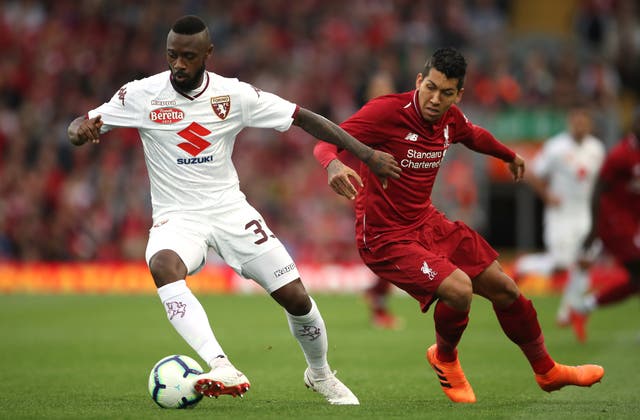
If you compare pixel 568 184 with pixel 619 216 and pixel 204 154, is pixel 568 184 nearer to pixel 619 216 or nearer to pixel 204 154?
pixel 619 216

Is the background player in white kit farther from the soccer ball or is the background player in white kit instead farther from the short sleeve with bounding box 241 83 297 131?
the soccer ball

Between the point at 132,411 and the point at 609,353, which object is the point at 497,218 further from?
the point at 132,411

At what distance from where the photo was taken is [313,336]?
24.2 feet

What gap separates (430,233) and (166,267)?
1985 mm

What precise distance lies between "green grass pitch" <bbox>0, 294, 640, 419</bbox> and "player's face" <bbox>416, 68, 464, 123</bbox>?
204 cm

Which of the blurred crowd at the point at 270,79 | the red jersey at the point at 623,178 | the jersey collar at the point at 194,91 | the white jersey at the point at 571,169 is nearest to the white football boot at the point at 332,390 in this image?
the jersey collar at the point at 194,91

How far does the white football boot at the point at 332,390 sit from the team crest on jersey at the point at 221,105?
192 cm

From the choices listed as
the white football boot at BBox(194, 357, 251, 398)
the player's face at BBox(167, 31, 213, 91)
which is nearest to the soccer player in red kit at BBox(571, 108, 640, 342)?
the player's face at BBox(167, 31, 213, 91)

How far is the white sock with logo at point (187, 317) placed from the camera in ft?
22.2

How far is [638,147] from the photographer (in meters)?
11.3

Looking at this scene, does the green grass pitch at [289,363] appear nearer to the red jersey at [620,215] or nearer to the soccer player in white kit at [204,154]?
the soccer player in white kit at [204,154]

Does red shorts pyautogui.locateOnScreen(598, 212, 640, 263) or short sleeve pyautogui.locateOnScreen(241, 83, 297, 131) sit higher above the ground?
short sleeve pyautogui.locateOnScreen(241, 83, 297, 131)

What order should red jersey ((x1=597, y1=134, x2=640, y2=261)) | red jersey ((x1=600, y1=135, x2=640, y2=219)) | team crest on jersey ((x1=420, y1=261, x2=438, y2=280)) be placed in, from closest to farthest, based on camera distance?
team crest on jersey ((x1=420, y1=261, x2=438, y2=280)), red jersey ((x1=600, y1=135, x2=640, y2=219)), red jersey ((x1=597, y1=134, x2=640, y2=261))

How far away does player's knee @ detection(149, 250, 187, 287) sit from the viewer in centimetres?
683
